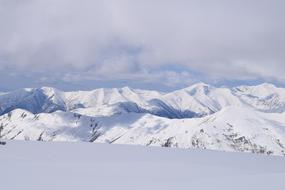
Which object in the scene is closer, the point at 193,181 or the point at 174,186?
the point at 174,186

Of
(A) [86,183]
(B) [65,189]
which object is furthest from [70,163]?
(B) [65,189]

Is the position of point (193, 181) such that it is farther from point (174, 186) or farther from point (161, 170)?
point (161, 170)

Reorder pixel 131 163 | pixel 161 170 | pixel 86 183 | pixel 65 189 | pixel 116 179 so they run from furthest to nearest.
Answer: pixel 131 163 → pixel 161 170 → pixel 116 179 → pixel 86 183 → pixel 65 189

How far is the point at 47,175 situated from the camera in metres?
49.8

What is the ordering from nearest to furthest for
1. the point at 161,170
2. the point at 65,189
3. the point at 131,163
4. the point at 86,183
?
the point at 65,189 < the point at 86,183 < the point at 161,170 < the point at 131,163

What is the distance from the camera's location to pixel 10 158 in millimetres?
64688

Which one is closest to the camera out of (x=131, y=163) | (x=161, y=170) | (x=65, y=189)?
(x=65, y=189)

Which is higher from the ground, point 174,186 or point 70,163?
point 174,186

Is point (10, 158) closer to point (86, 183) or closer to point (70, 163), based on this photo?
point (70, 163)

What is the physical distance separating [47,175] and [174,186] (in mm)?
14549

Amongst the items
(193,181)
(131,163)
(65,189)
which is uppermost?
(65,189)

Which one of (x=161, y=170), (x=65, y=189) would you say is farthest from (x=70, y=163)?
(x=65, y=189)

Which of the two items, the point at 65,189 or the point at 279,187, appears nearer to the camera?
the point at 65,189

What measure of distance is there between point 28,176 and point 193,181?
60.7 ft
